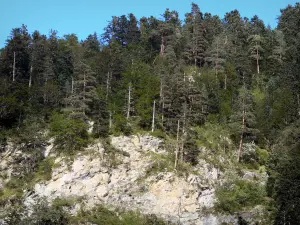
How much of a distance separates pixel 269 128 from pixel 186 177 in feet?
49.0

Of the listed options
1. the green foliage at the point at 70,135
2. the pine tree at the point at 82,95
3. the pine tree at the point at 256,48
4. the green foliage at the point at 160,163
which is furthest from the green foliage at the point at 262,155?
the pine tree at the point at 82,95

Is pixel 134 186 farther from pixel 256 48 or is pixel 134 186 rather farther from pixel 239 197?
pixel 256 48

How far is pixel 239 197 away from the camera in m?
38.2

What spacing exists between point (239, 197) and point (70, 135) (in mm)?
18713

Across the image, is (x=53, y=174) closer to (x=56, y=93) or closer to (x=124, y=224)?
(x=124, y=224)

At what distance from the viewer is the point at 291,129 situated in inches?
1750

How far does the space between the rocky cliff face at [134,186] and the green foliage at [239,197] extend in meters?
0.80

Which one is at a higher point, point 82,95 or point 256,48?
point 256,48

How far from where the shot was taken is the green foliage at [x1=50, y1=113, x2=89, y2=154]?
42.0m

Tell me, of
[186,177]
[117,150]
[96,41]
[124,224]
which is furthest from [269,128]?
[96,41]

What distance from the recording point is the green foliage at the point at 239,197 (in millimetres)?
37719

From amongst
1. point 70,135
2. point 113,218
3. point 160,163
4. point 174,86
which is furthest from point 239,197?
point 70,135

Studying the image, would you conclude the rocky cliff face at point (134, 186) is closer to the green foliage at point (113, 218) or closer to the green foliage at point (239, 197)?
the green foliage at point (239, 197)

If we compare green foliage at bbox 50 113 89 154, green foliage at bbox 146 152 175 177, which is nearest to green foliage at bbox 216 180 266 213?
green foliage at bbox 146 152 175 177
